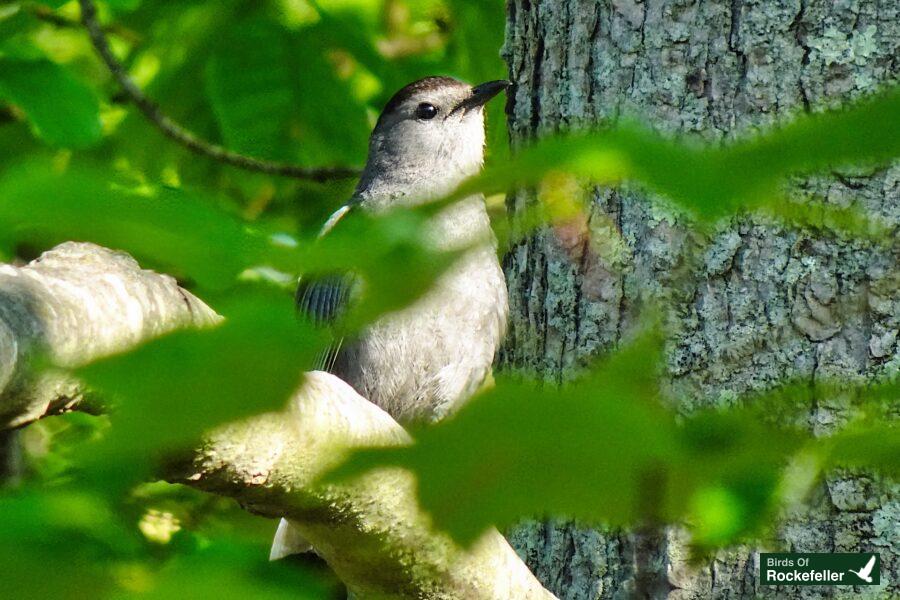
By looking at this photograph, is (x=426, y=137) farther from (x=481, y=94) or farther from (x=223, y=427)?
(x=223, y=427)

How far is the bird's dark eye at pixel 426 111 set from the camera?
4.57 m

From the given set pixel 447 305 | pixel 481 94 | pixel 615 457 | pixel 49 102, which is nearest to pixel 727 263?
pixel 447 305

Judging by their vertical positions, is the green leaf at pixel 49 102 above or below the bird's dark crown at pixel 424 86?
below

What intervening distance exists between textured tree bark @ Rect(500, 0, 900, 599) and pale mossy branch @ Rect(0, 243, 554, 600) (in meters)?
1.04

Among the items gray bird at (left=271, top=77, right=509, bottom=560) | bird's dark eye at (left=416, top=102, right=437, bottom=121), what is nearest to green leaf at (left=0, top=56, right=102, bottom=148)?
gray bird at (left=271, top=77, right=509, bottom=560)

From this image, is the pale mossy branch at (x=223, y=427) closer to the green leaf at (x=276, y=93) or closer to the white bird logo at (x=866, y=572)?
the white bird logo at (x=866, y=572)

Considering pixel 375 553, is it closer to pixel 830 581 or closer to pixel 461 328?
pixel 830 581

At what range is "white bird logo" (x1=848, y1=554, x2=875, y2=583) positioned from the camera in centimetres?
230

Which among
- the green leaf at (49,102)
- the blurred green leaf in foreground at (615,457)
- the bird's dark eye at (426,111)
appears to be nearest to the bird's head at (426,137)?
the bird's dark eye at (426,111)

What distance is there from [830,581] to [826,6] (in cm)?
130

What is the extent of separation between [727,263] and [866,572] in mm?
739

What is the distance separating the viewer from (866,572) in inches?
91.7

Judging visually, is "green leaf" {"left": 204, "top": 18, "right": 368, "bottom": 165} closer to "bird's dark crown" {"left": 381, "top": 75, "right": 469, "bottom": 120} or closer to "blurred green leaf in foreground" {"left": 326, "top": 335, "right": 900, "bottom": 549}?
"bird's dark crown" {"left": 381, "top": 75, "right": 469, "bottom": 120}

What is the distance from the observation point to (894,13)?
2441 mm
